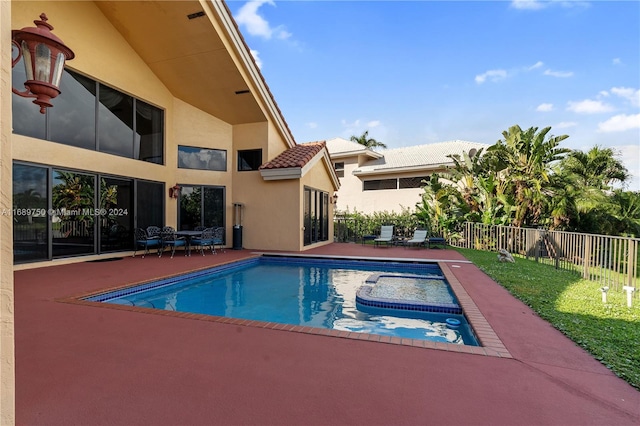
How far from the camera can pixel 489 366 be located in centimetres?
326

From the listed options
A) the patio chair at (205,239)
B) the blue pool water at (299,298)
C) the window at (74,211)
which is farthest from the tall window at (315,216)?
the window at (74,211)

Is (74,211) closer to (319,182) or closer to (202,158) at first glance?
(202,158)

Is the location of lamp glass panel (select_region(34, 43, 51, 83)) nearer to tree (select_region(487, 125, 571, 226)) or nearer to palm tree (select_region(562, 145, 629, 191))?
tree (select_region(487, 125, 571, 226))

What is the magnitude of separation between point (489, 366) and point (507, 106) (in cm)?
2026

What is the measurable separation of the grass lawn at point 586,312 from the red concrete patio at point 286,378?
202 millimetres

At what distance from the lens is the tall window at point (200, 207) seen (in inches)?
529

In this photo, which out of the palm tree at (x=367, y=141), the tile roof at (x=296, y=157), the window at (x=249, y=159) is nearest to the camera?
the tile roof at (x=296, y=157)

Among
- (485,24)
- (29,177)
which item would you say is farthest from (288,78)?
(29,177)

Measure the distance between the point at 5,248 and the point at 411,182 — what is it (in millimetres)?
21689

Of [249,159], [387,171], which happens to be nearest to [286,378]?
[249,159]

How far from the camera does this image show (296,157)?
13.8 meters

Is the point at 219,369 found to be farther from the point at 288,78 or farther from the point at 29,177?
the point at 288,78

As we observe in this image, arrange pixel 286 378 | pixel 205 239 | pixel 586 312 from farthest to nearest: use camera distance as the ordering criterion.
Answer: pixel 205 239 < pixel 586 312 < pixel 286 378

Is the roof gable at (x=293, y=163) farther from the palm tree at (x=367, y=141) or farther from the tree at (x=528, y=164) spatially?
the palm tree at (x=367, y=141)
